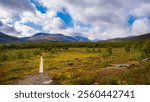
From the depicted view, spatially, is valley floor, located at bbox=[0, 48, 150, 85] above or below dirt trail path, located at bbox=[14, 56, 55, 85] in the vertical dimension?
above

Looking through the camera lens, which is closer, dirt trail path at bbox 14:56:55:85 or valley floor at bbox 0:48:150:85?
dirt trail path at bbox 14:56:55:85

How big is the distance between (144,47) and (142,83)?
146cm

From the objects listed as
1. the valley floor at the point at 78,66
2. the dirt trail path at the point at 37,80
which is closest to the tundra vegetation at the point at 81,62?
the valley floor at the point at 78,66

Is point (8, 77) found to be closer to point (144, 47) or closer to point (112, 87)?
point (112, 87)

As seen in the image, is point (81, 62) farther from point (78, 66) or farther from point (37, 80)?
point (37, 80)

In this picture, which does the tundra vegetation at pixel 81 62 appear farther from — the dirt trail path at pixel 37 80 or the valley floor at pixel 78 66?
the dirt trail path at pixel 37 80

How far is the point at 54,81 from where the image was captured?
888 centimetres

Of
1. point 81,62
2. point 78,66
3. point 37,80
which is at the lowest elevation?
point 37,80

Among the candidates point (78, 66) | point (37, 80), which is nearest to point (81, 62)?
point (78, 66)

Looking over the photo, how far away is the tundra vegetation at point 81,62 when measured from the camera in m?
8.80

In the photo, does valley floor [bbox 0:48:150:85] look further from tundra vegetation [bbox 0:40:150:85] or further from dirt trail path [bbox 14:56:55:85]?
dirt trail path [bbox 14:56:55:85]

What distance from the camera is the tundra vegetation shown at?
8805 millimetres

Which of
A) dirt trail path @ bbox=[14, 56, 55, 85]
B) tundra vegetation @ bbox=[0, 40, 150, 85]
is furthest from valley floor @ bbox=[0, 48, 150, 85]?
dirt trail path @ bbox=[14, 56, 55, 85]

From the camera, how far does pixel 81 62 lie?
391 inches
